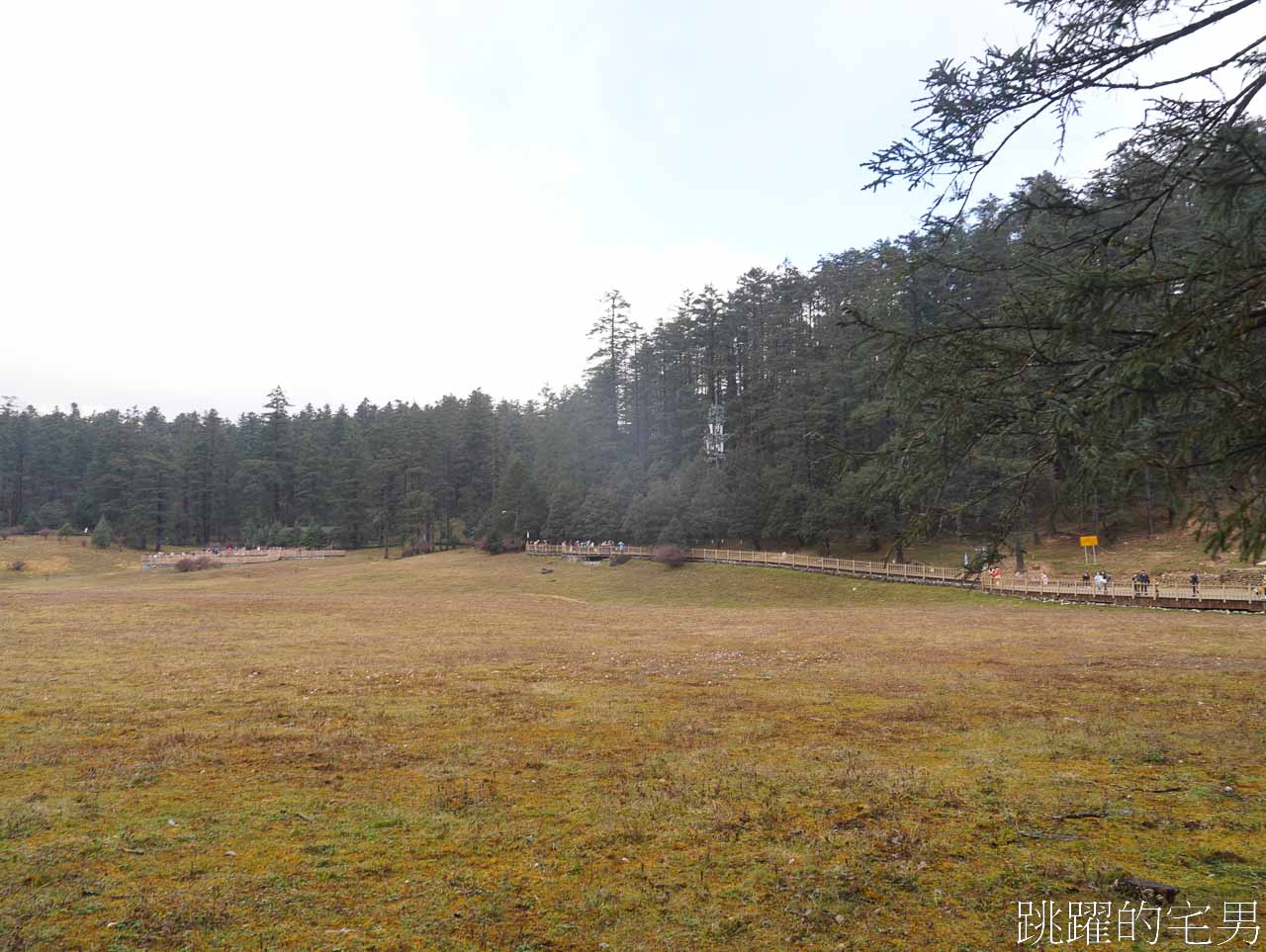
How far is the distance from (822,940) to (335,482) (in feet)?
273

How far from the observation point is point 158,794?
6.12 metres

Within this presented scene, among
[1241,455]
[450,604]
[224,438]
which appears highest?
[224,438]

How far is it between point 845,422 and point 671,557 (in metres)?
15.6

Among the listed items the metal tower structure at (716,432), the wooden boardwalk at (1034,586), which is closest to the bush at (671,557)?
the wooden boardwalk at (1034,586)

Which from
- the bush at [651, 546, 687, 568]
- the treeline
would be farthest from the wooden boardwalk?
the treeline

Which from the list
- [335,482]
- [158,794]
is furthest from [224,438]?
[158,794]

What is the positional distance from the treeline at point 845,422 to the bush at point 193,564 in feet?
51.1

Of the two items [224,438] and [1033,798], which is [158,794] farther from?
[224,438]

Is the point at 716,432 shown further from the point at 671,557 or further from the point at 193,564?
the point at 193,564

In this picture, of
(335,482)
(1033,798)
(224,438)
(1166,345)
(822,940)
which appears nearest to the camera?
(822,940)

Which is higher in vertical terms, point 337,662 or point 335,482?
point 335,482

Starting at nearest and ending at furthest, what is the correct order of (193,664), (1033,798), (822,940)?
(822,940)
(1033,798)
(193,664)

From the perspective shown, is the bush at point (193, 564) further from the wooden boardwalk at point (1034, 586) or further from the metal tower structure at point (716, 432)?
the metal tower structure at point (716, 432)
